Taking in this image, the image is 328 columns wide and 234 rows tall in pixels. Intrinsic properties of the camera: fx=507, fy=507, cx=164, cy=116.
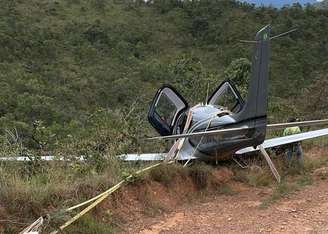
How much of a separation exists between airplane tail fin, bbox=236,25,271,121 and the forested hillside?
26.6 feet

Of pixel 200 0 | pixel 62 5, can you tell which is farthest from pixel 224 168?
pixel 200 0

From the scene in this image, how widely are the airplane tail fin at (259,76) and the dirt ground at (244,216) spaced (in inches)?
51.6

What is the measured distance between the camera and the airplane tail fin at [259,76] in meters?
7.89

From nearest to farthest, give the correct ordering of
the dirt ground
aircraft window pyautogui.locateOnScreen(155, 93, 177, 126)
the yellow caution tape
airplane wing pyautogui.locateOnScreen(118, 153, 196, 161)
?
the yellow caution tape < the dirt ground < airplane wing pyautogui.locateOnScreen(118, 153, 196, 161) < aircraft window pyautogui.locateOnScreen(155, 93, 177, 126)

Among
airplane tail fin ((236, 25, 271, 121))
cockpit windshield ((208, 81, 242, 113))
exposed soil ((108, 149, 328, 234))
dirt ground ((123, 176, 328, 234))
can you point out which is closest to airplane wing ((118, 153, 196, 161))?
exposed soil ((108, 149, 328, 234))

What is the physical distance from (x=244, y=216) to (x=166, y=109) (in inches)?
151

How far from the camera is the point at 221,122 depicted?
8.67 metres

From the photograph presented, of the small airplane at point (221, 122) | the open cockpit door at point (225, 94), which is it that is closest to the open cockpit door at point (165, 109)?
the small airplane at point (221, 122)

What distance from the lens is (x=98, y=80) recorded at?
151 feet

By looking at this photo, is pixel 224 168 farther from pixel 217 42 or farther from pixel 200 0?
pixel 200 0

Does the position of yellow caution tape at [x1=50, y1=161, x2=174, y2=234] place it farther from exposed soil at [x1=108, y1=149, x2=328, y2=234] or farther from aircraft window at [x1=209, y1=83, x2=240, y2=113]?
aircraft window at [x1=209, y1=83, x2=240, y2=113]

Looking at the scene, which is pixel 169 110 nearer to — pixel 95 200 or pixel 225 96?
pixel 225 96

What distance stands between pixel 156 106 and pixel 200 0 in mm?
65397

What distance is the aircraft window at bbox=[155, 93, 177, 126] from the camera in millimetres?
9883
